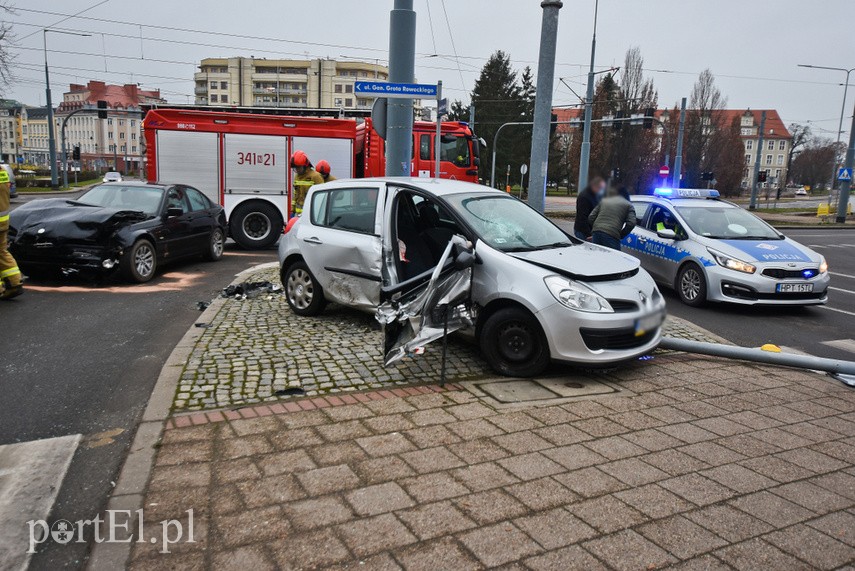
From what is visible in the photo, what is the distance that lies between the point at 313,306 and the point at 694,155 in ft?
44.6

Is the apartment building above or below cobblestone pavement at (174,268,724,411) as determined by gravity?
above

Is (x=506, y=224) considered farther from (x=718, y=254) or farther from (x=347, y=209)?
(x=718, y=254)

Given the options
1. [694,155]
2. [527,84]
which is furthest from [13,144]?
[694,155]

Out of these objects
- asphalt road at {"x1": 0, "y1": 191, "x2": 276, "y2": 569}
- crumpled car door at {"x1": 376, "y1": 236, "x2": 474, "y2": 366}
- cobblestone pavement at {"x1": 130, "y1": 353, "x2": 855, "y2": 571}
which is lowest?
asphalt road at {"x1": 0, "y1": 191, "x2": 276, "y2": 569}

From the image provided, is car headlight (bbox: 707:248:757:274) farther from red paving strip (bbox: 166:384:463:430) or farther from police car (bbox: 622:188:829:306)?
red paving strip (bbox: 166:384:463:430)

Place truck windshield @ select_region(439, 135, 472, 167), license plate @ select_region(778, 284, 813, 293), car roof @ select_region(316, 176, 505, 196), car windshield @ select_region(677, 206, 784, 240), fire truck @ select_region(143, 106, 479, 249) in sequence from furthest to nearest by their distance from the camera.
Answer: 1. truck windshield @ select_region(439, 135, 472, 167)
2. fire truck @ select_region(143, 106, 479, 249)
3. car windshield @ select_region(677, 206, 784, 240)
4. license plate @ select_region(778, 284, 813, 293)
5. car roof @ select_region(316, 176, 505, 196)

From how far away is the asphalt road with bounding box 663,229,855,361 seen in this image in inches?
290

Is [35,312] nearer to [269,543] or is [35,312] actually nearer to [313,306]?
[313,306]

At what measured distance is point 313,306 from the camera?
284 inches

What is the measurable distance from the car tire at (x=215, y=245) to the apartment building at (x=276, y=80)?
97482 millimetres

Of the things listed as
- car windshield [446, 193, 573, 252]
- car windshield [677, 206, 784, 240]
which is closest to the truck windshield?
car windshield [677, 206, 784, 240]

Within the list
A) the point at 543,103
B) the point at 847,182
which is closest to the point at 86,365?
the point at 543,103

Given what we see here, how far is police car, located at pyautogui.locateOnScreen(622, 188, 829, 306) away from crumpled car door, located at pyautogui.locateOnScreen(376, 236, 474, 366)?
4.47 meters

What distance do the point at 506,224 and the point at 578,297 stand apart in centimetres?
123
